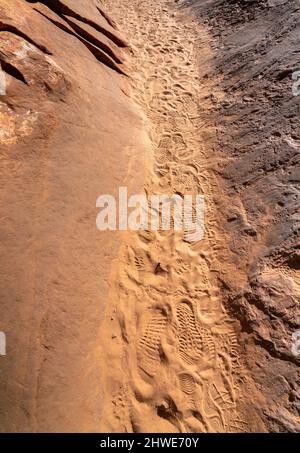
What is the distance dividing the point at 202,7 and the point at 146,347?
576 centimetres

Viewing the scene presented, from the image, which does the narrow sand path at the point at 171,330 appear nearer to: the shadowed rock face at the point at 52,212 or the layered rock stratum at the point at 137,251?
the layered rock stratum at the point at 137,251

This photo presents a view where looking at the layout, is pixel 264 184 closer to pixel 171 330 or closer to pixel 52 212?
pixel 171 330

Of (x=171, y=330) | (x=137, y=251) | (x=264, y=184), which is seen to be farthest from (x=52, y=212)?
(x=264, y=184)

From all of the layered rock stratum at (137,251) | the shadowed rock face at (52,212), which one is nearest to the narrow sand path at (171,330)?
the layered rock stratum at (137,251)

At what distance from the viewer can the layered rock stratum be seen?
91.0 inches

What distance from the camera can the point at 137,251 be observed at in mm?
3033

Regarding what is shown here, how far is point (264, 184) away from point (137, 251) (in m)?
1.40

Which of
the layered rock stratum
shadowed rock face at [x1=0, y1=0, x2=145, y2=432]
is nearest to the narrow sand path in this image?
the layered rock stratum

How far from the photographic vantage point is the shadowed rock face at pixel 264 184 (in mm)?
2434

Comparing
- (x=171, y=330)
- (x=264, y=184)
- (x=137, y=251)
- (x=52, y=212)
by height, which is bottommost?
(x=171, y=330)

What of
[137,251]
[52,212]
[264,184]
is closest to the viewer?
[52,212]

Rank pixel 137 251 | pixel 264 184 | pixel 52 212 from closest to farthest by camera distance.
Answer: pixel 52 212, pixel 137 251, pixel 264 184

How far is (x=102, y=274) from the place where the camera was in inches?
109

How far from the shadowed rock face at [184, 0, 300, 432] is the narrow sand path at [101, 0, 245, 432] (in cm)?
20
